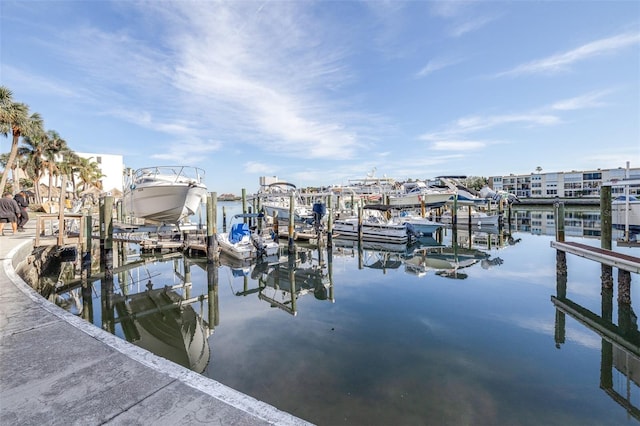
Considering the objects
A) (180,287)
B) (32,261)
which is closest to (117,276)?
(32,261)

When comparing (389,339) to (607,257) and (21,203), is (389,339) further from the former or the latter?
(21,203)

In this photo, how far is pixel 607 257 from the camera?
348 inches

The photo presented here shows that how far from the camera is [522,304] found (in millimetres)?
10117

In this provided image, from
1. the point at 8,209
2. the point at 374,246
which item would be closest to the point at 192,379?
the point at 8,209

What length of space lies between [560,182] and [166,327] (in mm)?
108572

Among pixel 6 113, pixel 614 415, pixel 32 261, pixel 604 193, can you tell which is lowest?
pixel 614 415

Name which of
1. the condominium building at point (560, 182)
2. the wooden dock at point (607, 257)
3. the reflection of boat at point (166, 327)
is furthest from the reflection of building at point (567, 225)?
the condominium building at point (560, 182)

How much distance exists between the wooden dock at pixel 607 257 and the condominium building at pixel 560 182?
9078 centimetres

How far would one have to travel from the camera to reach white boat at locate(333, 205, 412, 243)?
2369cm

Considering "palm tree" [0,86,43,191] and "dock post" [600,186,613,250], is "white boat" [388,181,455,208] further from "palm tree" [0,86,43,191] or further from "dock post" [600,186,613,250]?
"palm tree" [0,86,43,191]

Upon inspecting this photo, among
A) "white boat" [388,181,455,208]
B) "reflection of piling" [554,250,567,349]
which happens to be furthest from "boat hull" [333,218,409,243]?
"reflection of piling" [554,250,567,349]

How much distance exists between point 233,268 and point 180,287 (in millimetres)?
3748

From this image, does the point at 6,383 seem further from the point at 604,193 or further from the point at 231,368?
the point at 604,193

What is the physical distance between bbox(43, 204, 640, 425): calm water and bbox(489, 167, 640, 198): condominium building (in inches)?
3596
